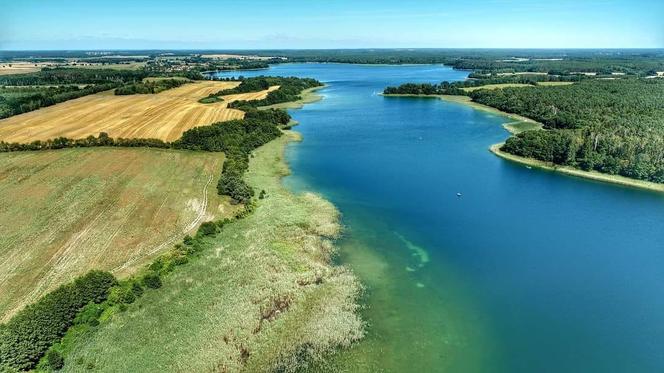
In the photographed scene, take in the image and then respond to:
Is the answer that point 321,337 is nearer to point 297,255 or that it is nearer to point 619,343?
point 297,255

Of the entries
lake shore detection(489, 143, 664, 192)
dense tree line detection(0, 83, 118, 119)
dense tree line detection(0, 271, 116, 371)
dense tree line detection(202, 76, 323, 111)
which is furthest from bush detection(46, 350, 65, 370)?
dense tree line detection(0, 83, 118, 119)

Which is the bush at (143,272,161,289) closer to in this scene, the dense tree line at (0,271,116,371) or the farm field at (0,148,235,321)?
the dense tree line at (0,271,116,371)

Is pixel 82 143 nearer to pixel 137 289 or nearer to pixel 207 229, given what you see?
pixel 207 229

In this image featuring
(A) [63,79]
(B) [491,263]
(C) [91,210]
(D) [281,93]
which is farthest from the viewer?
(A) [63,79]

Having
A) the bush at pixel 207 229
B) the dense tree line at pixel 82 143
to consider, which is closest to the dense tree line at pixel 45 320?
the bush at pixel 207 229

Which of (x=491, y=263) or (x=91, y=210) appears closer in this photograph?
(x=491, y=263)

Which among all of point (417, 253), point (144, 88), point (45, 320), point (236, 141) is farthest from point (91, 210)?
point (144, 88)
